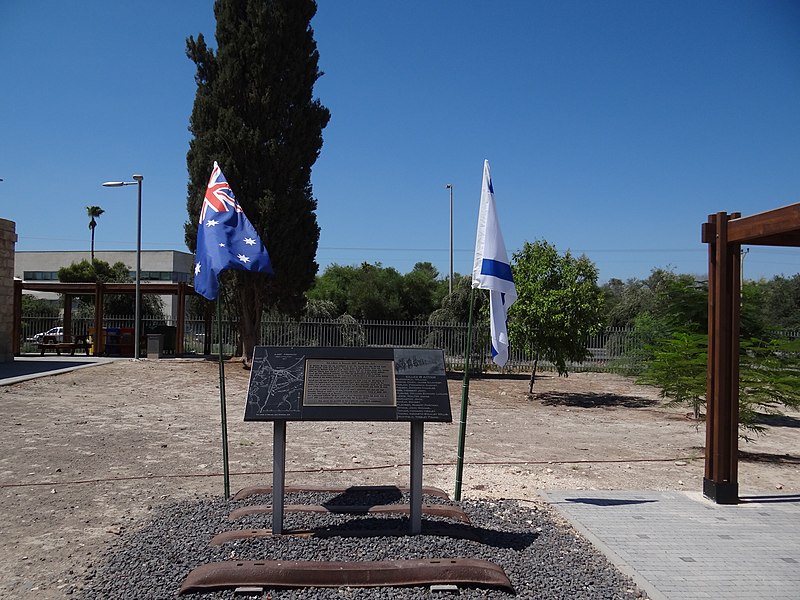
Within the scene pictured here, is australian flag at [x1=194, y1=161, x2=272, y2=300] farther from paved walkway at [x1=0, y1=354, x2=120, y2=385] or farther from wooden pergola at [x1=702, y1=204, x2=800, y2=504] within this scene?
paved walkway at [x1=0, y1=354, x2=120, y2=385]

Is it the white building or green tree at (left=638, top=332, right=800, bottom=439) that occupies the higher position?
the white building

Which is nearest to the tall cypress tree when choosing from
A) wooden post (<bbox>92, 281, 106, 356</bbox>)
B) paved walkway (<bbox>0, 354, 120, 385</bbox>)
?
paved walkway (<bbox>0, 354, 120, 385</bbox>)

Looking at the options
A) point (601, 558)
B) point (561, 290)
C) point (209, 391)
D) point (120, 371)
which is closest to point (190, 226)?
point (120, 371)

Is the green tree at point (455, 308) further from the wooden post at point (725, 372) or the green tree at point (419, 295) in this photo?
the wooden post at point (725, 372)

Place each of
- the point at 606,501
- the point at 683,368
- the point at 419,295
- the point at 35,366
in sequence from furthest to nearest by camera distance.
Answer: the point at 419,295 → the point at 35,366 → the point at 683,368 → the point at 606,501

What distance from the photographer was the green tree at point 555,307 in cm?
1853

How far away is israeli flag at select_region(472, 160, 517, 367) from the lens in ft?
22.4

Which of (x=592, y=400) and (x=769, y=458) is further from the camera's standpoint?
(x=592, y=400)

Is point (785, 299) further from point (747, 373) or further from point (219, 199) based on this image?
point (219, 199)

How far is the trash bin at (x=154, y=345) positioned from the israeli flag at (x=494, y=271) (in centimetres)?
2168

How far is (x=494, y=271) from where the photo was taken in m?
6.83

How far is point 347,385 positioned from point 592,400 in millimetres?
14647

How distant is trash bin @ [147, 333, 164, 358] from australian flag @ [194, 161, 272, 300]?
66.9 ft

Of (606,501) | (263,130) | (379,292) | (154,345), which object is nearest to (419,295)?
(379,292)
